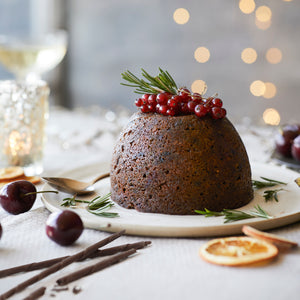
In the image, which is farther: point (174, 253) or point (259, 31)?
point (259, 31)

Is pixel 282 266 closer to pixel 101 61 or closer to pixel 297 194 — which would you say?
pixel 297 194

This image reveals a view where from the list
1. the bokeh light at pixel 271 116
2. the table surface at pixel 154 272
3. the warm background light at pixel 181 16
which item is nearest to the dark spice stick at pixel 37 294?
the table surface at pixel 154 272

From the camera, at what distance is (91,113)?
3441 millimetres

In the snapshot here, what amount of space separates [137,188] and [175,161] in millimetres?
148

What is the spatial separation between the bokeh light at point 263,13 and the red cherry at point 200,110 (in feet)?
9.31

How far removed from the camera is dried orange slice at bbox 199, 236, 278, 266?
3.32ft

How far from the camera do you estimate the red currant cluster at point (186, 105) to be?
4.56ft

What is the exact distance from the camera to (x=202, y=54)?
4.33 metres

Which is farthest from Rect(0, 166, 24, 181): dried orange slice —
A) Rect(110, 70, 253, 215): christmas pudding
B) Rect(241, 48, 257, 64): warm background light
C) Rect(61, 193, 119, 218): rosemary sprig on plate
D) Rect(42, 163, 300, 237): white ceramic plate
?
Rect(241, 48, 257, 64): warm background light

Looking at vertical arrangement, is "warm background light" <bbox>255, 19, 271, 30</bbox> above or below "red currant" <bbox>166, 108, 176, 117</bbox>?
above

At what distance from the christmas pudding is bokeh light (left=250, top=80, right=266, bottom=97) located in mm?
2793

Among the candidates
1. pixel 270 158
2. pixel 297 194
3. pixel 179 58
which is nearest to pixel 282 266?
pixel 297 194

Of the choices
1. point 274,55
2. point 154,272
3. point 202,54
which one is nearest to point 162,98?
point 154,272

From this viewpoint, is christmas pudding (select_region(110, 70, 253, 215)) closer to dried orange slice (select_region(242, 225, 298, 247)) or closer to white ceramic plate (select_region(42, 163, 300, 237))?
white ceramic plate (select_region(42, 163, 300, 237))
